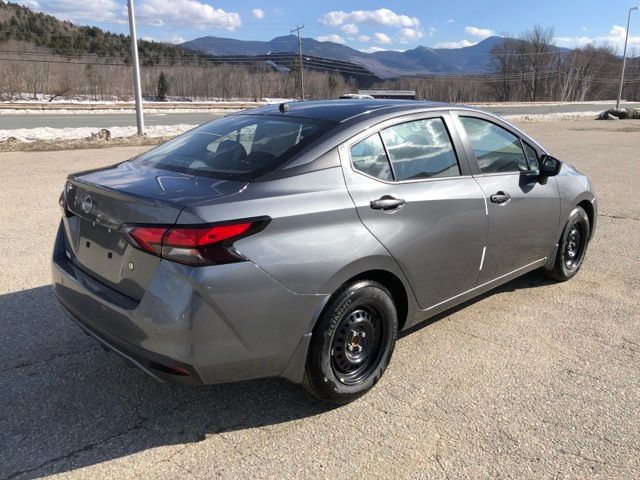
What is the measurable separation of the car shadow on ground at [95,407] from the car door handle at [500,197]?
1.88 m

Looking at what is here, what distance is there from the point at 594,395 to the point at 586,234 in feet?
7.85

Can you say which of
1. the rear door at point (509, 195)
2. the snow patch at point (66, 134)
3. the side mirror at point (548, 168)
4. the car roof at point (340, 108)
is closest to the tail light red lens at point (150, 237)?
the car roof at point (340, 108)

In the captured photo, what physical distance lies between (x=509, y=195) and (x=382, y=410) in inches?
74.9

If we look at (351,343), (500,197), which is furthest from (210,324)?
(500,197)

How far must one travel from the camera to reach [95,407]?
9.82 feet

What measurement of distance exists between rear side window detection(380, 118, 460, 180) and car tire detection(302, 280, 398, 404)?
0.80m

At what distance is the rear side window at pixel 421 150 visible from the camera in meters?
3.32

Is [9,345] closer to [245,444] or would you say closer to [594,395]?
[245,444]

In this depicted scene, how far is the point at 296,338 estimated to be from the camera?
8.88 ft

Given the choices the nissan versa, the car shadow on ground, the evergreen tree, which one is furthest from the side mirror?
the evergreen tree

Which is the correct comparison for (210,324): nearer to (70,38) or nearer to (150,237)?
(150,237)

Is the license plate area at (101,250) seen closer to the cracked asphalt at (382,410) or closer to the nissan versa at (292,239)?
the nissan versa at (292,239)

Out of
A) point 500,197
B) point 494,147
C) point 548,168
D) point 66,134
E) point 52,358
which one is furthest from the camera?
point 66,134

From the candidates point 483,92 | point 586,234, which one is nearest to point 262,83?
point 483,92
